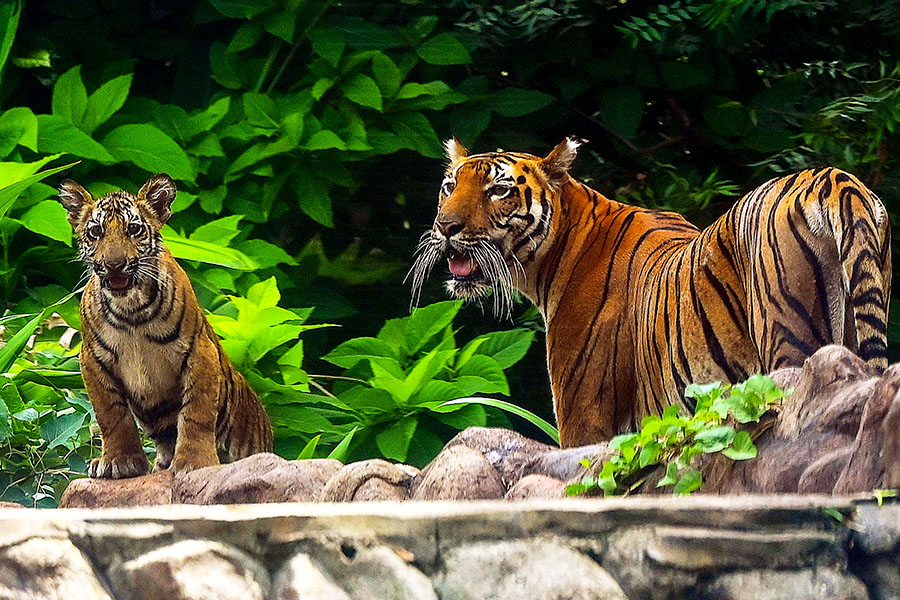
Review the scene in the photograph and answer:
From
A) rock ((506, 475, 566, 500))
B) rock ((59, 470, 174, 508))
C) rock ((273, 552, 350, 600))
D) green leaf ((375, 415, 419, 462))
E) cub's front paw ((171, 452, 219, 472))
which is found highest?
rock ((273, 552, 350, 600))

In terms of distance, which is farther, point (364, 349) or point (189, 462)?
point (364, 349)

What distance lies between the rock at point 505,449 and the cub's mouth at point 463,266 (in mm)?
563

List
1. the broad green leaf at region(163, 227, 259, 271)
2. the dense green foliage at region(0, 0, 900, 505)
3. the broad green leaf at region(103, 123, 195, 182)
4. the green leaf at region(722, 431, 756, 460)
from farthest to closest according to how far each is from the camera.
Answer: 1. the broad green leaf at region(103, 123, 195, 182)
2. the dense green foliage at region(0, 0, 900, 505)
3. the broad green leaf at region(163, 227, 259, 271)
4. the green leaf at region(722, 431, 756, 460)

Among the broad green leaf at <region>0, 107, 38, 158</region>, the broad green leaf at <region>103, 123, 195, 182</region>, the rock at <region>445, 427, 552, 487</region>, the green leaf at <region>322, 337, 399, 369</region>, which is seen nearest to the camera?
the rock at <region>445, 427, 552, 487</region>

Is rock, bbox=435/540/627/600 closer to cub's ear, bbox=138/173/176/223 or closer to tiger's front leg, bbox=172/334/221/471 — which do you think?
tiger's front leg, bbox=172/334/221/471

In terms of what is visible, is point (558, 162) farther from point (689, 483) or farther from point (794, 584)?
point (794, 584)

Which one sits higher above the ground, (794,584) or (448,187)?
(448,187)

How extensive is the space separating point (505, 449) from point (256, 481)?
63 centimetres

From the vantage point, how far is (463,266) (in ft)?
11.8

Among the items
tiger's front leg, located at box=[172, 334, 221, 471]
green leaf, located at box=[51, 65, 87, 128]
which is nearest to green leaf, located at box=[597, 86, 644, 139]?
green leaf, located at box=[51, 65, 87, 128]

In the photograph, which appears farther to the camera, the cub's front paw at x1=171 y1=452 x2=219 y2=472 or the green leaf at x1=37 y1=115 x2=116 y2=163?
the green leaf at x1=37 y1=115 x2=116 y2=163

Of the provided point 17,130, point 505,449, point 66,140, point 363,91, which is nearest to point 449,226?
point 505,449

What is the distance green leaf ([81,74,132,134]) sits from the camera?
5391mm

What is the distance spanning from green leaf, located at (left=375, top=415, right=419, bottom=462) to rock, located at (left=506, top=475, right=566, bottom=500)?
1508mm
